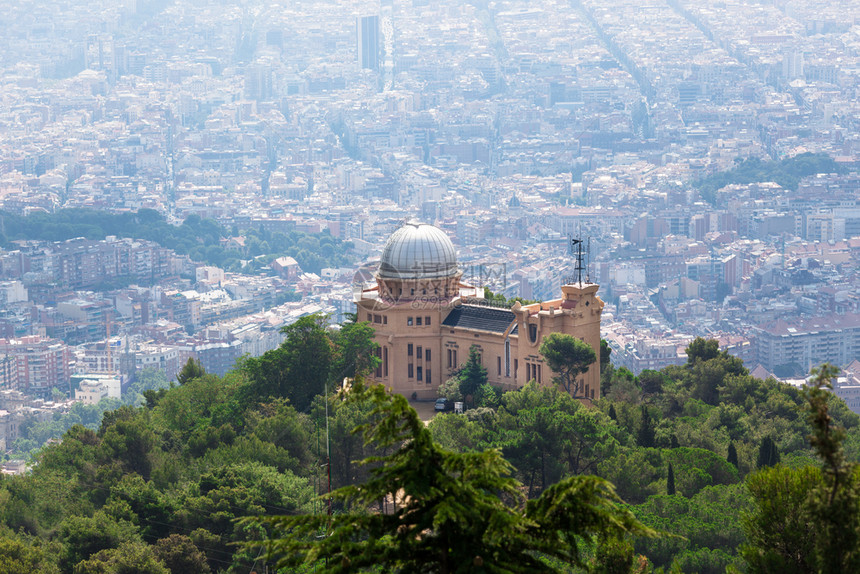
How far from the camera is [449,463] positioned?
11.2 metres

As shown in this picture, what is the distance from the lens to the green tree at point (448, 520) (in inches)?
437

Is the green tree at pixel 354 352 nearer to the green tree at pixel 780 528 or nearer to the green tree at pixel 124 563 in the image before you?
the green tree at pixel 124 563

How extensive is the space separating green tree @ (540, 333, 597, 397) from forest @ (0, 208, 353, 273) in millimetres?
119308

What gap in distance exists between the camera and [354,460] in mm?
18109

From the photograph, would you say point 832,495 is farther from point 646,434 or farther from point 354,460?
point 646,434

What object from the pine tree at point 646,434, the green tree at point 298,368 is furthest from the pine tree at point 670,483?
the green tree at point 298,368

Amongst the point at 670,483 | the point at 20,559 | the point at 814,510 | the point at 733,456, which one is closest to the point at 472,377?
the point at 670,483

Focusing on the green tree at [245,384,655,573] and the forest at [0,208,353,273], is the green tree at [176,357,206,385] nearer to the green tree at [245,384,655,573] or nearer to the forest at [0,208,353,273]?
the green tree at [245,384,655,573]

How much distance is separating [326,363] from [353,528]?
2170 centimetres

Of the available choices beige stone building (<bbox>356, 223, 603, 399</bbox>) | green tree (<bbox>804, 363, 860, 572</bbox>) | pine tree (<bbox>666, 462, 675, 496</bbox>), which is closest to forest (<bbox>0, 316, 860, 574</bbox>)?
pine tree (<bbox>666, 462, 675, 496</bbox>)

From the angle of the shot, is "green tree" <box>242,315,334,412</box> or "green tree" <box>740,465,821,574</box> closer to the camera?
"green tree" <box>740,465,821,574</box>

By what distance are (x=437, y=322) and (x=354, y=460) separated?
50.1ft

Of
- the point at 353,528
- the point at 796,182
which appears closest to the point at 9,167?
the point at 796,182

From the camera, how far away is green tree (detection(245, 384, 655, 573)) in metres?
11.1
